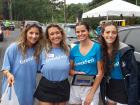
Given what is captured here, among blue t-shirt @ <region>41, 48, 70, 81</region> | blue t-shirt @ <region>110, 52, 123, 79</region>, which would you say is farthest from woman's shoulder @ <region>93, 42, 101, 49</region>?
blue t-shirt @ <region>41, 48, 70, 81</region>

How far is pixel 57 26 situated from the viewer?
183 inches

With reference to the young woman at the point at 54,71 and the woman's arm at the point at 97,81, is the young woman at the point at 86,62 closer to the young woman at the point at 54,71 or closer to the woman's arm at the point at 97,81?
the woman's arm at the point at 97,81

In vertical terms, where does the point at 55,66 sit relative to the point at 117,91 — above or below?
above

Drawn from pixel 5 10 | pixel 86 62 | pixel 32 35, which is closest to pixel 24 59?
pixel 32 35

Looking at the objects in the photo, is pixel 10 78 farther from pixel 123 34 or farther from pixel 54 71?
pixel 123 34

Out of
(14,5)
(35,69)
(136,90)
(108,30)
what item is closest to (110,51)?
(108,30)

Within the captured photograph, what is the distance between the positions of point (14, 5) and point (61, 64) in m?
103

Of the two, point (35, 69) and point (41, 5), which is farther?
point (41, 5)

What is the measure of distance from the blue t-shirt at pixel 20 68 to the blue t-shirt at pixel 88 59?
1.37ft

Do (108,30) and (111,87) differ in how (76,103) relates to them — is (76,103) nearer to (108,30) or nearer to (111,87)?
(111,87)

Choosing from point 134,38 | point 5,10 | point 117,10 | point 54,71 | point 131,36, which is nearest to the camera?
point 54,71

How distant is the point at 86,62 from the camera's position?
4582 millimetres

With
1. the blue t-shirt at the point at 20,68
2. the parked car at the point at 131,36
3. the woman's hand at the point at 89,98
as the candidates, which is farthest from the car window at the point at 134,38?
the blue t-shirt at the point at 20,68

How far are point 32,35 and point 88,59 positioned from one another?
0.67 metres
